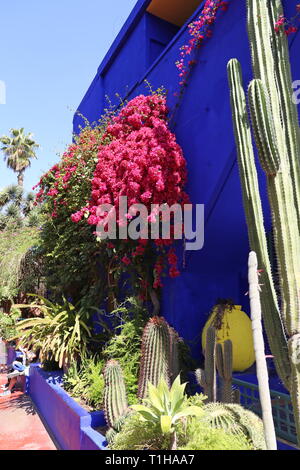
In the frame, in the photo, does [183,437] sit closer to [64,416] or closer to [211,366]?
[211,366]

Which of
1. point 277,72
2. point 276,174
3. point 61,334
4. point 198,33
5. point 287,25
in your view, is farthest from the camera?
point 61,334

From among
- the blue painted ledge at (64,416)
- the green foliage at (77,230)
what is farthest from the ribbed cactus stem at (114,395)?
the green foliage at (77,230)

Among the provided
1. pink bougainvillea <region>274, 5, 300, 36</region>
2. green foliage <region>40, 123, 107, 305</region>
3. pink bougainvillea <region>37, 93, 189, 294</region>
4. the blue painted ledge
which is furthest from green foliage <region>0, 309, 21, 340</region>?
pink bougainvillea <region>274, 5, 300, 36</region>

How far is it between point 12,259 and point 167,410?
8.12 metres

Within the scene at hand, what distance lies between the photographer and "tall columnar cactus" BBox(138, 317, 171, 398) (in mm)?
3707

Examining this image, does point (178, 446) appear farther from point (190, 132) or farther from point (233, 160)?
point (190, 132)

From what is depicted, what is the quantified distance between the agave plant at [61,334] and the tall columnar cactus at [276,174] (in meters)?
3.51

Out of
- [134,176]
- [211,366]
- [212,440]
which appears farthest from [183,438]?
[134,176]

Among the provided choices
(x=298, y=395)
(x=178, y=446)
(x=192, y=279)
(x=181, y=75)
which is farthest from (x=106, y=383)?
(x=181, y=75)

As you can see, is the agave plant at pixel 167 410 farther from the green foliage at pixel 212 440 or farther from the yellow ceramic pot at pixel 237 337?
the yellow ceramic pot at pixel 237 337

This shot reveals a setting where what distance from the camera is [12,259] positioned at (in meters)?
9.70

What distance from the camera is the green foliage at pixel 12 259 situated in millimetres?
9602

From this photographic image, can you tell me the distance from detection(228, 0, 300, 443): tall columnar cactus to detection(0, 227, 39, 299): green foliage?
7394mm

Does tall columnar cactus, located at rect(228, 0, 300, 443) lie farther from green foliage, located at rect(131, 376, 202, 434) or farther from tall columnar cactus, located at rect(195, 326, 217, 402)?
green foliage, located at rect(131, 376, 202, 434)
